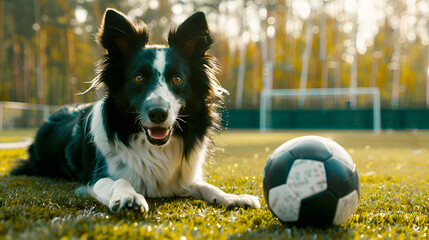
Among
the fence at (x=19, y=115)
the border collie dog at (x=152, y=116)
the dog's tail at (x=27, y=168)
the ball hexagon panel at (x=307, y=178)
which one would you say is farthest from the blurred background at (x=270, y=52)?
the ball hexagon panel at (x=307, y=178)

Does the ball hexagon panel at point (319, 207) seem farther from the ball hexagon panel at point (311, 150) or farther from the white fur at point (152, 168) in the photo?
the white fur at point (152, 168)

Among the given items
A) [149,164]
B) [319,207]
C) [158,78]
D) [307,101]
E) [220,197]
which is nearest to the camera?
[319,207]

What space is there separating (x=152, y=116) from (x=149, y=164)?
655 millimetres

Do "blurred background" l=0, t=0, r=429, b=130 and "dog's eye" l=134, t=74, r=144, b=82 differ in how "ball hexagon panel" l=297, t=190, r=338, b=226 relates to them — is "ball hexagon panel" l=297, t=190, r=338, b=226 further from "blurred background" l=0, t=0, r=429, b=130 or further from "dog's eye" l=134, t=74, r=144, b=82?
"blurred background" l=0, t=0, r=429, b=130

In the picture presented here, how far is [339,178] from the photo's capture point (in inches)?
91.3

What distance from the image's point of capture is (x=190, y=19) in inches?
147

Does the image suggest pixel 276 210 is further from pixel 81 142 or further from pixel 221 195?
pixel 81 142

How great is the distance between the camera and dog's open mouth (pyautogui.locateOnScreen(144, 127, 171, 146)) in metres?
3.18

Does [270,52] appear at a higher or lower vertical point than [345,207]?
higher

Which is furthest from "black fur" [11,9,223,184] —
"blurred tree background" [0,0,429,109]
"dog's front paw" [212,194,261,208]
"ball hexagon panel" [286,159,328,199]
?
"blurred tree background" [0,0,429,109]

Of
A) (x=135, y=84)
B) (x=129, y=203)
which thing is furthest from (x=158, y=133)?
(x=129, y=203)

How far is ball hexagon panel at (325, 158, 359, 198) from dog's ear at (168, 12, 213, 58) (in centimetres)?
203

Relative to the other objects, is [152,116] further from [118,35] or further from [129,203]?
[118,35]

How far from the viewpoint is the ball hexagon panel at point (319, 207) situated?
2.25 m
